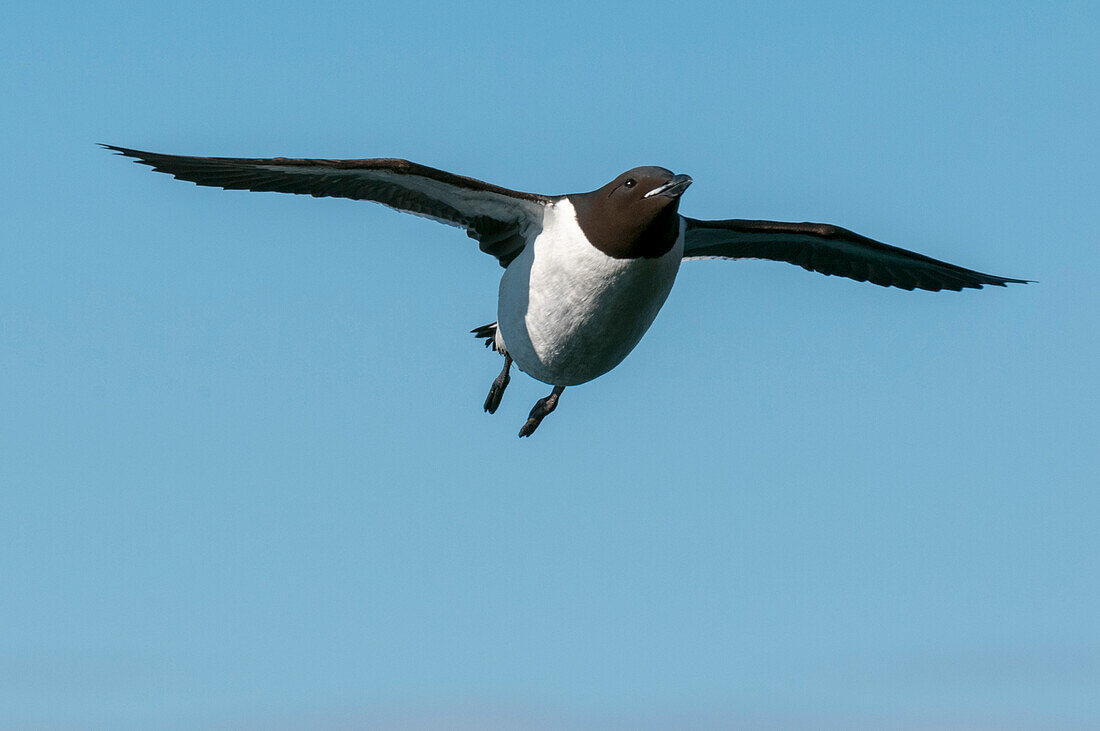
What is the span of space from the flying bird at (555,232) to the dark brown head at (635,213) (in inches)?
0.5

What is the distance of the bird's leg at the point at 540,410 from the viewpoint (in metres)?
16.4

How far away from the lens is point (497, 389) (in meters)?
16.6

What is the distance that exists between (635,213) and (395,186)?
2.81 meters

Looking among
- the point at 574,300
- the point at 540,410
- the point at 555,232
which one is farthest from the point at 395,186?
the point at 540,410

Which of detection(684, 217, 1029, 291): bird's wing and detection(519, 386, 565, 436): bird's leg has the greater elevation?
detection(684, 217, 1029, 291): bird's wing

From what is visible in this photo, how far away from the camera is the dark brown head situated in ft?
41.6

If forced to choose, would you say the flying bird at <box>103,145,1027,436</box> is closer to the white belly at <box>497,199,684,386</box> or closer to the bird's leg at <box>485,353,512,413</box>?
the white belly at <box>497,199,684,386</box>

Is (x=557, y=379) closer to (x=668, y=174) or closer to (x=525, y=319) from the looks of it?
(x=525, y=319)

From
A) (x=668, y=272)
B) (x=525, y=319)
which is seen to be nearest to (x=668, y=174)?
(x=668, y=272)

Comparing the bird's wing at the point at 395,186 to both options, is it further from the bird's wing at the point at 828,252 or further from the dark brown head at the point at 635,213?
the bird's wing at the point at 828,252

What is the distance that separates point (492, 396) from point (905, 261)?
17.0 feet

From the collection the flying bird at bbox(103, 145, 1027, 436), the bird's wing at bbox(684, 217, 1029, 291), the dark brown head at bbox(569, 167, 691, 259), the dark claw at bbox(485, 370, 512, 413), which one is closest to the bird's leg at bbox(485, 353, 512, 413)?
the dark claw at bbox(485, 370, 512, 413)

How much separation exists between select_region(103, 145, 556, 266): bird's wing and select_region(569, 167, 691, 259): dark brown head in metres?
1.11

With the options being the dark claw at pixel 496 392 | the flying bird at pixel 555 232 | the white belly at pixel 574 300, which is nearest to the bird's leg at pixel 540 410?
the dark claw at pixel 496 392
